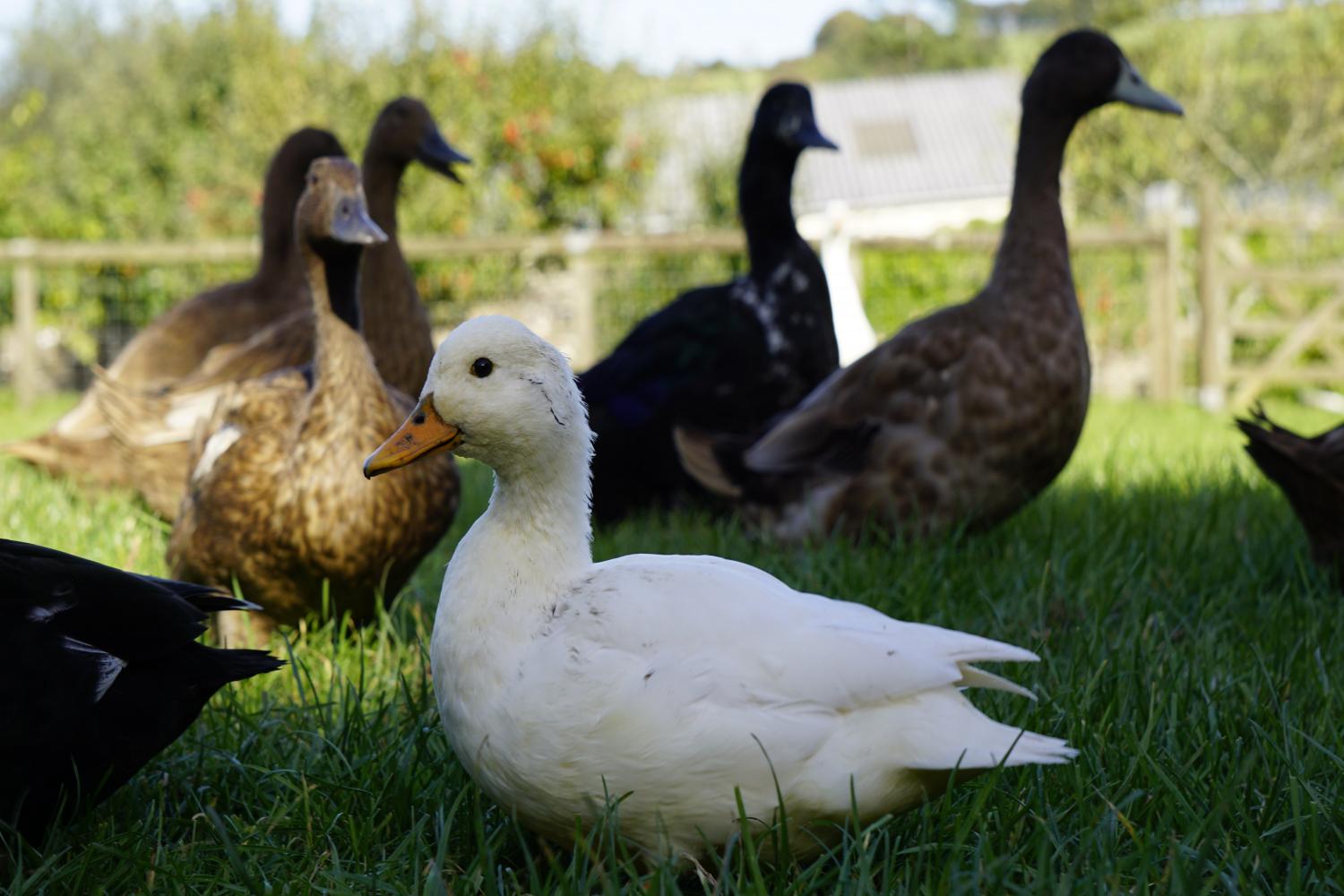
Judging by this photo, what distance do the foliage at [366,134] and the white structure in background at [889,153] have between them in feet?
10.2

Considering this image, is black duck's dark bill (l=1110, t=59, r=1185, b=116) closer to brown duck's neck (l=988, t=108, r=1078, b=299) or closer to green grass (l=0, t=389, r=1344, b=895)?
brown duck's neck (l=988, t=108, r=1078, b=299)

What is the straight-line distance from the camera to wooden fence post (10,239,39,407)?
11922 millimetres

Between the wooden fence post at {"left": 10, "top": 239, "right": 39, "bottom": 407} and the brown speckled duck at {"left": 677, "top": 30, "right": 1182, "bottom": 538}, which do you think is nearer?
the brown speckled duck at {"left": 677, "top": 30, "right": 1182, "bottom": 538}

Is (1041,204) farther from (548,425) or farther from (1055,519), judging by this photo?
(548,425)

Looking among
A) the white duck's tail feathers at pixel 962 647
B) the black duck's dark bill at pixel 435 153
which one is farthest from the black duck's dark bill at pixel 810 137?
the white duck's tail feathers at pixel 962 647

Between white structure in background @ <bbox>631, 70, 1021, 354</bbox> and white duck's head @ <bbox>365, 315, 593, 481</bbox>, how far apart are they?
17.3m

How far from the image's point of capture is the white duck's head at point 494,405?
201cm

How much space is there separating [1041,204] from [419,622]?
2499 millimetres

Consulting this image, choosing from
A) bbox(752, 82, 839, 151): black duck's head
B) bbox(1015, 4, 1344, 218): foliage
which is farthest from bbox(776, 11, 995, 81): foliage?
bbox(752, 82, 839, 151): black duck's head

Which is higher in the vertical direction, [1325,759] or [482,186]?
[482,186]

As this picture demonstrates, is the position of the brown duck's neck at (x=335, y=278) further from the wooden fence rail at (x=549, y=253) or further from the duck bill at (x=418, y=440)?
the wooden fence rail at (x=549, y=253)

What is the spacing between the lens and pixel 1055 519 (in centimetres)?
439

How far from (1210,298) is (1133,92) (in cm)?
844

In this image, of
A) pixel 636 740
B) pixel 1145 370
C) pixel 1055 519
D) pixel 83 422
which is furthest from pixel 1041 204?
pixel 1145 370
